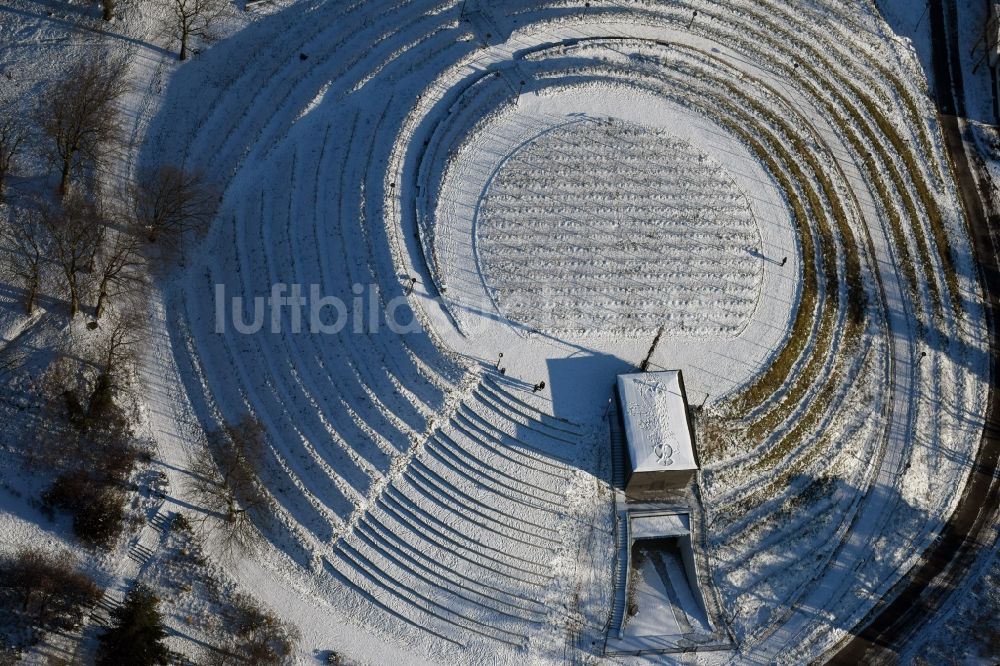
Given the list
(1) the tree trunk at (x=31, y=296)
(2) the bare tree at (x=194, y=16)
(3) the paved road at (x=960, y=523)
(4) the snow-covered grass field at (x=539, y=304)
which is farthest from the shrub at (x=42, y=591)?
(3) the paved road at (x=960, y=523)

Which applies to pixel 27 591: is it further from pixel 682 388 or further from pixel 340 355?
pixel 682 388

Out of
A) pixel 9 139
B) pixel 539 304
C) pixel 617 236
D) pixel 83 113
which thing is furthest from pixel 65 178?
pixel 617 236

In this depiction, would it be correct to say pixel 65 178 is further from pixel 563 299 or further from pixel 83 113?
pixel 563 299

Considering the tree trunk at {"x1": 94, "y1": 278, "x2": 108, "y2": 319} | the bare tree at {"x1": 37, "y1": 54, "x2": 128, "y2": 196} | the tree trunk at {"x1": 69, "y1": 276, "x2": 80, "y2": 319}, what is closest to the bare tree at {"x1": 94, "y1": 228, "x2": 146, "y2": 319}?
the tree trunk at {"x1": 94, "y1": 278, "x2": 108, "y2": 319}

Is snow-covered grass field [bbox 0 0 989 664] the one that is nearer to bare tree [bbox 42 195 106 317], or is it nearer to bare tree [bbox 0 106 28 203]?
bare tree [bbox 0 106 28 203]

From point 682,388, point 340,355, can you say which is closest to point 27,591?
point 340,355
